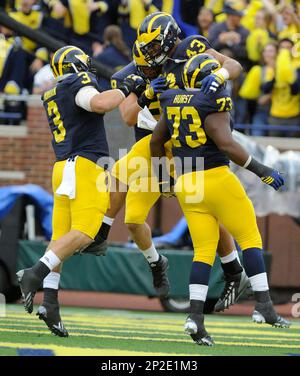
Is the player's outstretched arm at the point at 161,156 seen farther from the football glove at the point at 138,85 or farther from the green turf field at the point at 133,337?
the green turf field at the point at 133,337

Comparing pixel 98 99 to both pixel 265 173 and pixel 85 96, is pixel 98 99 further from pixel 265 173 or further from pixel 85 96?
pixel 265 173

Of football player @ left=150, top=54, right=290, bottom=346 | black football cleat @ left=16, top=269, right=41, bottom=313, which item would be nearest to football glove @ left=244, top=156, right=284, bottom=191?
football player @ left=150, top=54, right=290, bottom=346

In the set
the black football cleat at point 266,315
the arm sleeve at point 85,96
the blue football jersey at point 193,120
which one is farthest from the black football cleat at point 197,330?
the arm sleeve at point 85,96

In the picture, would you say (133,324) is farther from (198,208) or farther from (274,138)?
(274,138)

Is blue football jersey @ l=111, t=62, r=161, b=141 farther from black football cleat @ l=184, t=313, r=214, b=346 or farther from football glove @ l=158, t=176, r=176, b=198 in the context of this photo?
black football cleat @ l=184, t=313, r=214, b=346

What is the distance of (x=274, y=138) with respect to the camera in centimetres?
1421

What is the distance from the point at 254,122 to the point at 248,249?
6744 millimetres

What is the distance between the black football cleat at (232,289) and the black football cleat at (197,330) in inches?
29.9

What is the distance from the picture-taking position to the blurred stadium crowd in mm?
13938

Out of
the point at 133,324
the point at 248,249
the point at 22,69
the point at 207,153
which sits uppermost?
the point at 22,69

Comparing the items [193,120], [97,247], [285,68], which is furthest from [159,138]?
[285,68]

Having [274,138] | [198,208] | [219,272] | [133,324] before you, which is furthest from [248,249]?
[274,138]

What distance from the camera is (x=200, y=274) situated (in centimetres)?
768
